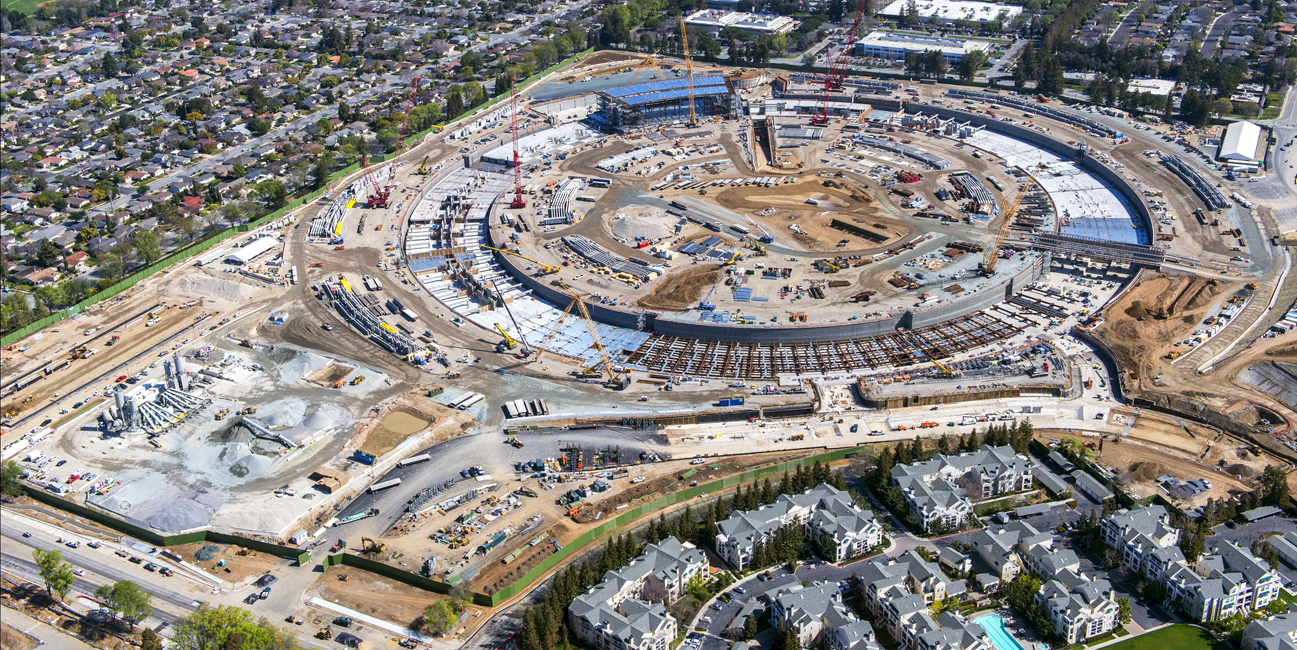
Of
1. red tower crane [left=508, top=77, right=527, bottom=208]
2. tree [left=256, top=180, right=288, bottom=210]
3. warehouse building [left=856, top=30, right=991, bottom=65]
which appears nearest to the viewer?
red tower crane [left=508, top=77, right=527, bottom=208]

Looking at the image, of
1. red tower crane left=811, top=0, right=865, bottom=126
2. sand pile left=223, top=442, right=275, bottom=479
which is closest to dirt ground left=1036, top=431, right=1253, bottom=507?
sand pile left=223, top=442, right=275, bottom=479

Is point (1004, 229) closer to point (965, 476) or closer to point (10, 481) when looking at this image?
point (965, 476)

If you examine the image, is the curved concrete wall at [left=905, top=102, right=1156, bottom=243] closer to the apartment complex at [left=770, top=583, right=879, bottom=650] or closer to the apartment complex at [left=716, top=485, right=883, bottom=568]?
the apartment complex at [left=716, top=485, right=883, bottom=568]

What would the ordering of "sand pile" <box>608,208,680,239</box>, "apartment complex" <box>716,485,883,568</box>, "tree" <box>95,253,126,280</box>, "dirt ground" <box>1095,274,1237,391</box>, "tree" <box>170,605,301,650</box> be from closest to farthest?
"tree" <box>170,605,301,650</box> < "apartment complex" <box>716,485,883,568</box> < "dirt ground" <box>1095,274,1237,391</box> < "tree" <box>95,253,126,280</box> < "sand pile" <box>608,208,680,239</box>

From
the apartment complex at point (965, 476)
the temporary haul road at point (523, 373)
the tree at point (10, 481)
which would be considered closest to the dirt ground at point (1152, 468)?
the temporary haul road at point (523, 373)

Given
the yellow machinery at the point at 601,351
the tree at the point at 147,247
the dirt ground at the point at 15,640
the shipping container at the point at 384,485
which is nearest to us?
the dirt ground at the point at 15,640

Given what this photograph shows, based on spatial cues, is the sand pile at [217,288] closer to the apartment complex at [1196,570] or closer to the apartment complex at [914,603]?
the apartment complex at [914,603]

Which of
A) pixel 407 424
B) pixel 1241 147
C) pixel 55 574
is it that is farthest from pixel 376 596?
pixel 1241 147
